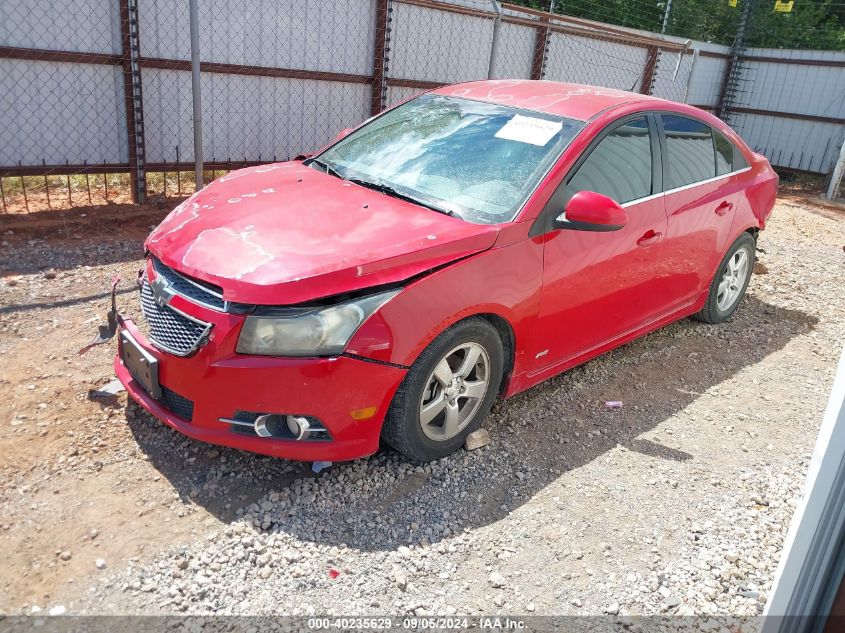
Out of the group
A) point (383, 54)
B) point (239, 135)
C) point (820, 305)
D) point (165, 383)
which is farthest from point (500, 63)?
point (165, 383)

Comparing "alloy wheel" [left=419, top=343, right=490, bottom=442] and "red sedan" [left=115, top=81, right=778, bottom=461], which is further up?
"red sedan" [left=115, top=81, right=778, bottom=461]

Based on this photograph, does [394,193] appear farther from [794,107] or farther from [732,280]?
[794,107]

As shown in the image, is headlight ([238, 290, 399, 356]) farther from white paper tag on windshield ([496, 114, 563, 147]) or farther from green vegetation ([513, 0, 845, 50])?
green vegetation ([513, 0, 845, 50])

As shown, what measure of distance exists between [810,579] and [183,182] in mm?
7426

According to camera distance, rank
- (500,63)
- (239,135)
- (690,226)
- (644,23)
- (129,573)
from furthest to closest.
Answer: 1. (644,23)
2. (500,63)
3. (239,135)
4. (690,226)
5. (129,573)

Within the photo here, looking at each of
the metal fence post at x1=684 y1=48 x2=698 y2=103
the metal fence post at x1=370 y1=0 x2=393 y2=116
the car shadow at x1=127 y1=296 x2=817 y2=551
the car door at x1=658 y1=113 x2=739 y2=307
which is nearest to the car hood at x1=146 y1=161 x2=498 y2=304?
the car shadow at x1=127 y1=296 x2=817 y2=551

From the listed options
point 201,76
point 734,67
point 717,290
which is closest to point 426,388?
point 717,290

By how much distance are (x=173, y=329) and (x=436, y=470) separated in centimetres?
139

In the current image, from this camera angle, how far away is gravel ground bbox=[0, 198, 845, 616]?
8.70 ft

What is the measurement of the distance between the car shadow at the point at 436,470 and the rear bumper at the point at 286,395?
0.25 metres

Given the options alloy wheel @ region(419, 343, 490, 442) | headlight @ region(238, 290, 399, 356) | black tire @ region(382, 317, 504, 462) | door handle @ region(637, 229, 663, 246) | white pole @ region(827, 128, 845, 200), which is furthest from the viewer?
white pole @ region(827, 128, 845, 200)

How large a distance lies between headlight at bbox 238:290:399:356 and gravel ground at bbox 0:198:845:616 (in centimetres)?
71

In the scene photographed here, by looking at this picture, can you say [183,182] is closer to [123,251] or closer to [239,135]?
[239,135]

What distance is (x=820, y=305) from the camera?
6.41m
